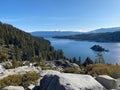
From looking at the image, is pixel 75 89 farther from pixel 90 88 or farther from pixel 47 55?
pixel 47 55

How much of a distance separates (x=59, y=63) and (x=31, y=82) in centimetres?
7191

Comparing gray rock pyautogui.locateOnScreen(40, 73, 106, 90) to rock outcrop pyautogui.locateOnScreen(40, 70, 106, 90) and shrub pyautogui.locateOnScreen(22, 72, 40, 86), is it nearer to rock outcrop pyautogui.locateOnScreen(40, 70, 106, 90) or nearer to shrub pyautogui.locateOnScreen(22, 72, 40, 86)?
rock outcrop pyautogui.locateOnScreen(40, 70, 106, 90)

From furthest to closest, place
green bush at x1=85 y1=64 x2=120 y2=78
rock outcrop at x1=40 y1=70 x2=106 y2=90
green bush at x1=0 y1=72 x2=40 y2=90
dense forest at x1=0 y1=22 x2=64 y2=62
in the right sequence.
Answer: dense forest at x1=0 y1=22 x2=64 y2=62 < green bush at x1=85 y1=64 x2=120 y2=78 < green bush at x1=0 y1=72 x2=40 y2=90 < rock outcrop at x1=40 y1=70 x2=106 y2=90

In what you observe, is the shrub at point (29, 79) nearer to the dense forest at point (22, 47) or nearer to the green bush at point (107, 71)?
the green bush at point (107, 71)

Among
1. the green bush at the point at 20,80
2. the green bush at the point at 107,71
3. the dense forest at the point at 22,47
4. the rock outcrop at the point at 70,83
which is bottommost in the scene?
the dense forest at the point at 22,47

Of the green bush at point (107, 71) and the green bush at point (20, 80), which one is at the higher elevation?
the green bush at point (20, 80)

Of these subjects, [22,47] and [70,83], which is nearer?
[70,83]

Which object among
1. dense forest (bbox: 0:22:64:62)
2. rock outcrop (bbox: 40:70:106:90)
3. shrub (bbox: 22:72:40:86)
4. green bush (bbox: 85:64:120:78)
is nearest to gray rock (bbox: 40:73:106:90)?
rock outcrop (bbox: 40:70:106:90)

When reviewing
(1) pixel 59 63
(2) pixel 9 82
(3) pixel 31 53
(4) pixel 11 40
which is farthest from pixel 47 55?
(2) pixel 9 82

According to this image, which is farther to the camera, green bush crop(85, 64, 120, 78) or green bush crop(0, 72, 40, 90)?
green bush crop(85, 64, 120, 78)

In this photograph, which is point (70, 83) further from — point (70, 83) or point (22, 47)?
point (22, 47)

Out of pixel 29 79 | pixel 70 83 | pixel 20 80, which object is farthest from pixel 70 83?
pixel 20 80

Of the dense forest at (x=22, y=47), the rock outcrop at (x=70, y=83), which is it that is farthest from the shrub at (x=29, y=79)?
the dense forest at (x=22, y=47)

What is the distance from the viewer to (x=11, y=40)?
439 feet
